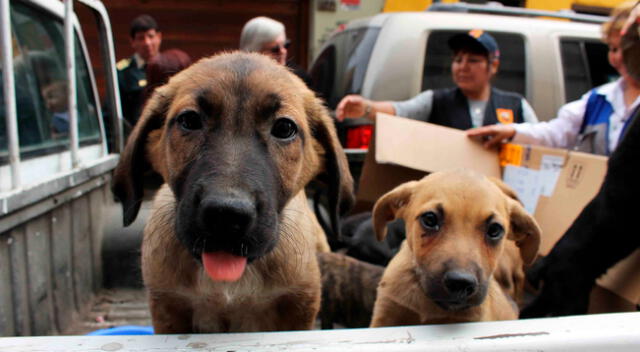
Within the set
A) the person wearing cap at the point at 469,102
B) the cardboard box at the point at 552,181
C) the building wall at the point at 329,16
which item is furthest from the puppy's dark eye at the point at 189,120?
the building wall at the point at 329,16

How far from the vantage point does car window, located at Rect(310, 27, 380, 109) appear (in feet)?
17.6

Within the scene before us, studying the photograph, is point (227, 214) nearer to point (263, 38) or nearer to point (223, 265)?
point (223, 265)

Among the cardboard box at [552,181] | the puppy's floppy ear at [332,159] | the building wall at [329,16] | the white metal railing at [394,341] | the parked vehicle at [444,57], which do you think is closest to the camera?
the white metal railing at [394,341]

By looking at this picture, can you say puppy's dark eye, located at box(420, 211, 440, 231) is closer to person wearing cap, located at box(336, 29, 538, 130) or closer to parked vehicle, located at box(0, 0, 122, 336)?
parked vehicle, located at box(0, 0, 122, 336)

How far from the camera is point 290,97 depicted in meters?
2.14

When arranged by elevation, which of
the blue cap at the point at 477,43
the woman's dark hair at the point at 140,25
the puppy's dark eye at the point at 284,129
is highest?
the woman's dark hair at the point at 140,25

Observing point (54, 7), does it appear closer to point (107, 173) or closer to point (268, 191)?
point (107, 173)

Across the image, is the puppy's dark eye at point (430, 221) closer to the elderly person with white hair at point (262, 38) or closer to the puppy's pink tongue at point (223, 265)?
the puppy's pink tongue at point (223, 265)

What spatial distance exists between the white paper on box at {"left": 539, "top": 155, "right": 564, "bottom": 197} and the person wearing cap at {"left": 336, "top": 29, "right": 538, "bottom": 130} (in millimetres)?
787

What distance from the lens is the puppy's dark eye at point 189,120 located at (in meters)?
1.94

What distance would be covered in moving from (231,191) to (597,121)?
3.00m

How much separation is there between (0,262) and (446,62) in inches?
183

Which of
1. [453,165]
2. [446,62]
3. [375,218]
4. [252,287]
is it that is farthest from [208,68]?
[446,62]

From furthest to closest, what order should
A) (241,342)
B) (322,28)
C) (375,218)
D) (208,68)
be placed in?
1. (322,28)
2. (375,218)
3. (208,68)
4. (241,342)
